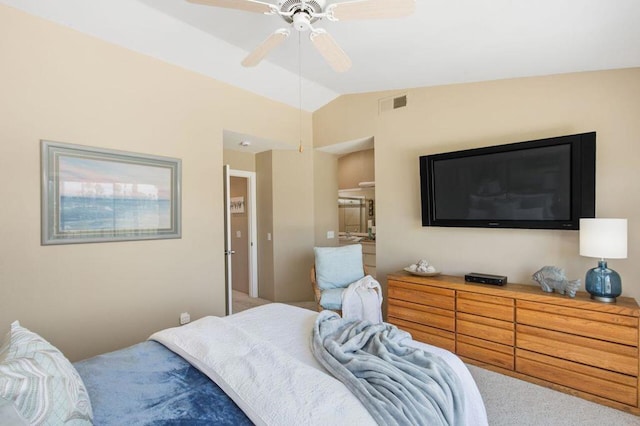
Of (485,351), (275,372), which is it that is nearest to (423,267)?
(485,351)

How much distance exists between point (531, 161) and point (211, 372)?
3.00 m

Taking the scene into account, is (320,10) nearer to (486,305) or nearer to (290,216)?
(486,305)

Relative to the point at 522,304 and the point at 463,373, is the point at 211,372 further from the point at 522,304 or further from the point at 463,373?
the point at 522,304

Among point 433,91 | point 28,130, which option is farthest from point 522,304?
point 28,130

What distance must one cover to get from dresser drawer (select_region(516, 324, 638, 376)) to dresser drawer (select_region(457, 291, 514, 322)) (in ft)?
0.48

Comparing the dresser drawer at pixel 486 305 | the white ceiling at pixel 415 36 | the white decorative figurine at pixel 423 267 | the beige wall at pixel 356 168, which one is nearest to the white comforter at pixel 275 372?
the dresser drawer at pixel 486 305

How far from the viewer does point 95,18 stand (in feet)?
8.13

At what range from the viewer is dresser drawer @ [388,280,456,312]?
117 inches

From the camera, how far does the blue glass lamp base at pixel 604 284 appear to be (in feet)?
7.50

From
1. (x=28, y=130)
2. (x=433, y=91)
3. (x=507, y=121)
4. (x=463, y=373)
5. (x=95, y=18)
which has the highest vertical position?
(x=95, y=18)

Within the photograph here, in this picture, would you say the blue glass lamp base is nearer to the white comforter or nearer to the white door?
the white comforter

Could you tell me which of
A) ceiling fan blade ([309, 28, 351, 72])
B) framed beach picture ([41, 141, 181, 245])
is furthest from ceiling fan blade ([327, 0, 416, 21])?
framed beach picture ([41, 141, 181, 245])

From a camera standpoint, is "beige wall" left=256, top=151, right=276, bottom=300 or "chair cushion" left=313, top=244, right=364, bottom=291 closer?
"chair cushion" left=313, top=244, right=364, bottom=291

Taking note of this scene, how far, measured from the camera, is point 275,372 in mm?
1344
